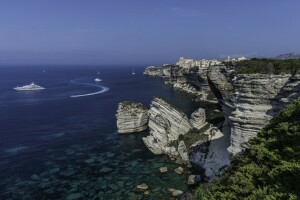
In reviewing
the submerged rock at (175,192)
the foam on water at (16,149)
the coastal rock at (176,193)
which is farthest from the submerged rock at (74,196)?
the foam on water at (16,149)

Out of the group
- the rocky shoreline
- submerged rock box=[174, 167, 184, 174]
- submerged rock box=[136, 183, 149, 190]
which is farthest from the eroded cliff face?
submerged rock box=[136, 183, 149, 190]

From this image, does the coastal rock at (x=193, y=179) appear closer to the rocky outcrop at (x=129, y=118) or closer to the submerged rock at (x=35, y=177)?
the submerged rock at (x=35, y=177)

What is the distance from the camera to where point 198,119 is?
63.0m

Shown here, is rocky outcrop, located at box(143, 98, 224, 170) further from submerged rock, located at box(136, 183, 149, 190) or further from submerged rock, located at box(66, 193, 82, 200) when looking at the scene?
submerged rock, located at box(66, 193, 82, 200)

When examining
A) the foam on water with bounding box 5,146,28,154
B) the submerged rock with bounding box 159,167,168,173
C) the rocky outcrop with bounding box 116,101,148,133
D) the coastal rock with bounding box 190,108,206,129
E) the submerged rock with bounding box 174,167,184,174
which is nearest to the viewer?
the submerged rock with bounding box 174,167,184,174

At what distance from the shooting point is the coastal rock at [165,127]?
207 feet

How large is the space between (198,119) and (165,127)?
22.3 feet

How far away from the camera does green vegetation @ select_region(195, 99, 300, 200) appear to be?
18.7 metres

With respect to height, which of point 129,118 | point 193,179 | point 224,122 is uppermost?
point 224,122

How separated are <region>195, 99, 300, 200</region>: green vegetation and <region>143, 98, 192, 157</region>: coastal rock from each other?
118ft

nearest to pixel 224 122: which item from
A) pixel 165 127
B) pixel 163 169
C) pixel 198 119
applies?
pixel 198 119

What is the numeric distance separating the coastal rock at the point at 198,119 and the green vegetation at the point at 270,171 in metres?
35.3

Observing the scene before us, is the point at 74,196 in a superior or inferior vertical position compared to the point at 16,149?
superior

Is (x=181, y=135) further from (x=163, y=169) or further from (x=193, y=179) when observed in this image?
(x=193, y=179)
